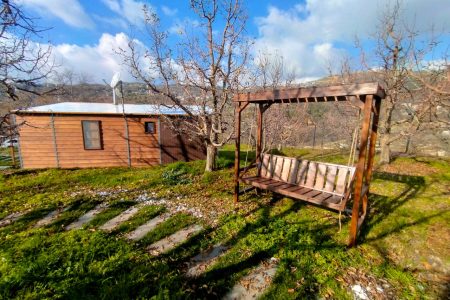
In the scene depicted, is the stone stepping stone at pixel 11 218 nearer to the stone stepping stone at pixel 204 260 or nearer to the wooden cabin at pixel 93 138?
the stone stepping stone at pixel 204 260

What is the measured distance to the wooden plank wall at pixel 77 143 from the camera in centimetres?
1082

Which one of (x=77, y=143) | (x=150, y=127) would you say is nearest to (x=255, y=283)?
(x=150, y=127)

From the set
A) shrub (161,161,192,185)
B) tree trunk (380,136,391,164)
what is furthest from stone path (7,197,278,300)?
tree trunk (380,136,391,164)

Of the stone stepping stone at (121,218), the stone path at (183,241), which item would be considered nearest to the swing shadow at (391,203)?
the stone path at (183,241)

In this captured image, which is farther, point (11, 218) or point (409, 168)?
point (409, 168)

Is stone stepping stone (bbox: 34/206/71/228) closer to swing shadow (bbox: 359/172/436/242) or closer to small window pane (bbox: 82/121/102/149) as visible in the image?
small window pane (bbox: 82/121/102/149)

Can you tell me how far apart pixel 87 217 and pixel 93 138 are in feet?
23.5

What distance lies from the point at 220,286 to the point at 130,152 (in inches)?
389

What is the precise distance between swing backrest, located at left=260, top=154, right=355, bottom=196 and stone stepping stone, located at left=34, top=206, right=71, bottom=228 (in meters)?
5.23

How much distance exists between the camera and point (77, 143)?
1110 centimetres

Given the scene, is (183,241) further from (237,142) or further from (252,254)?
(237,142)

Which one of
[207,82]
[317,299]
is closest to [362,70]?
[207,82]

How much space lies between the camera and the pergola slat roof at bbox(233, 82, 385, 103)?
3646 millimetres

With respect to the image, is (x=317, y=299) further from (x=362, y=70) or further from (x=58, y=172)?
(x=58, y=172)
